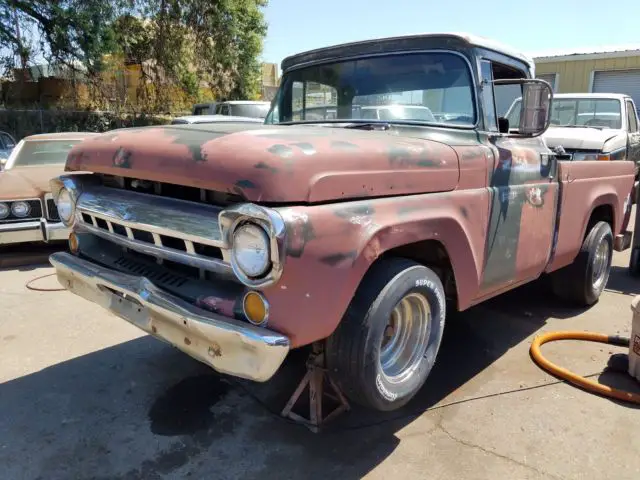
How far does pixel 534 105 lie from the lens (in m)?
3.31

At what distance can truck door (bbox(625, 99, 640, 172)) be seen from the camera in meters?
9.05

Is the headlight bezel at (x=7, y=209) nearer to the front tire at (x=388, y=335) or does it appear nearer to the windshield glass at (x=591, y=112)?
the front tire at (x=388, y=335)

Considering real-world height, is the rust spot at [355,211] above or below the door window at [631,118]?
below

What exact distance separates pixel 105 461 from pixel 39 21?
48.3 ft

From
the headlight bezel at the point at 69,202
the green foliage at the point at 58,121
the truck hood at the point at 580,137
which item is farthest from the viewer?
the green foliage at the point at 58,121

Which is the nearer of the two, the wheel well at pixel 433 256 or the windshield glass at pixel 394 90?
the wheel well at pixel 433 256

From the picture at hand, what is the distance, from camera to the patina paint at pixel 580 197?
399 centimetres

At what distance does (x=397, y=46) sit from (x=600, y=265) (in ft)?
9.75

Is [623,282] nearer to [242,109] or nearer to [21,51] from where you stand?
[242,109]

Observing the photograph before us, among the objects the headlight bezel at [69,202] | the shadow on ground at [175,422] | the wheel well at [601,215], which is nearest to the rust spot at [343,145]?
the shadow on ground at [175,422]

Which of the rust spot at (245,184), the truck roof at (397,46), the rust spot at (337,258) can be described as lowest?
the rust spot at (337,258)

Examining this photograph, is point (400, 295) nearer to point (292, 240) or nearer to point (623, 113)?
point (292, 240)

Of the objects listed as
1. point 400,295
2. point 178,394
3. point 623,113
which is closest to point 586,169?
point 400,295

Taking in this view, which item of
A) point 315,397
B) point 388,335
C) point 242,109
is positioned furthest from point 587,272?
point 242,109
